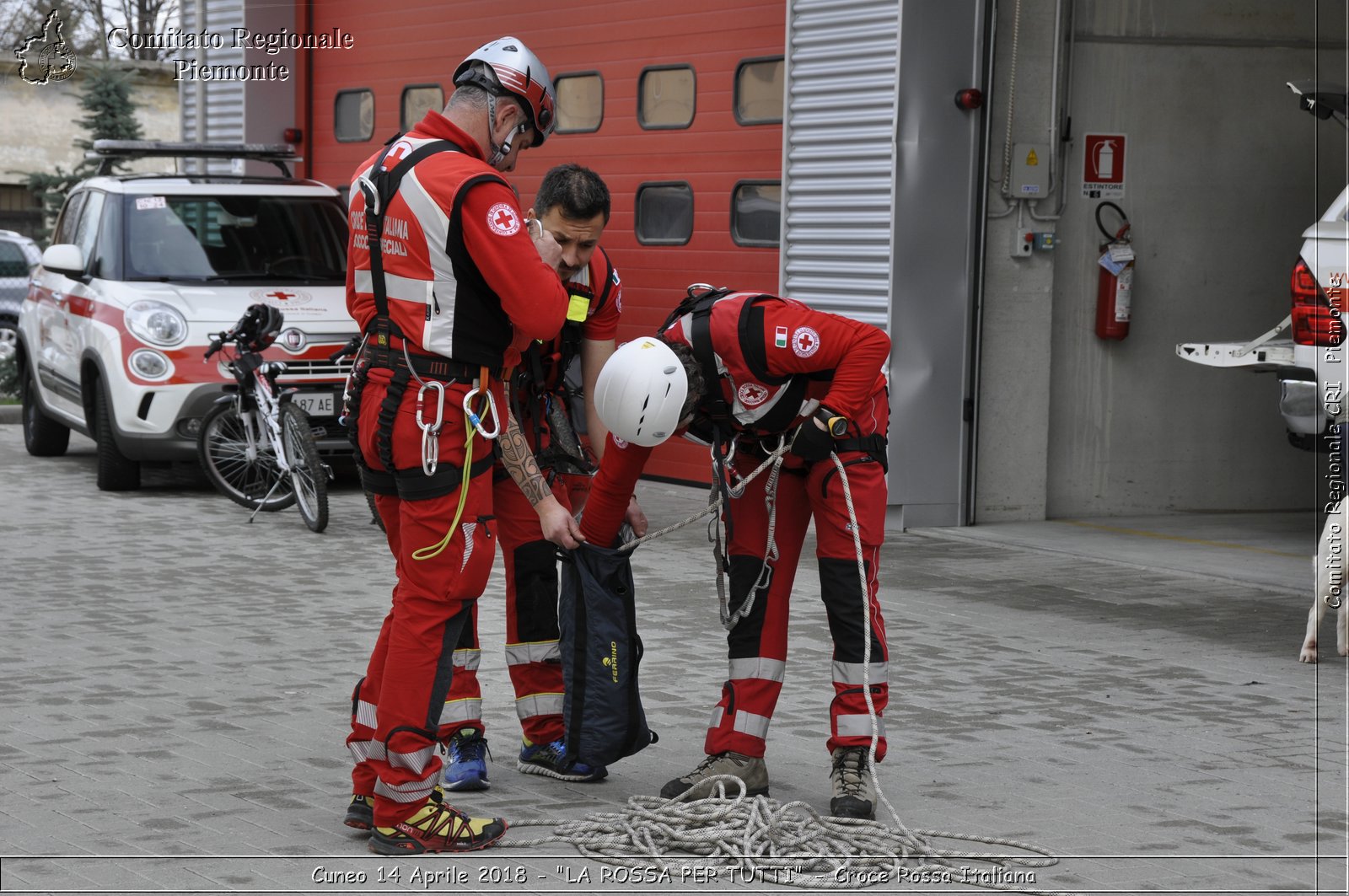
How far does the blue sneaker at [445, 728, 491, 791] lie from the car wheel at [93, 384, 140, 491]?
715 centimetres

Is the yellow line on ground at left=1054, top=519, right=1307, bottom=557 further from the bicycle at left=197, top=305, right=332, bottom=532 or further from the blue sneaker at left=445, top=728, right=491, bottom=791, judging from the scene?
the blue sneaker at left=445, top=728, right=491, bottom=791

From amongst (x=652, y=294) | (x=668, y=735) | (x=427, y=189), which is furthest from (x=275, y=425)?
(x=427, y=189)

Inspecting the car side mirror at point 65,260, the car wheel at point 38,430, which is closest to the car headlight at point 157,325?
the car side mirror at point 65,260

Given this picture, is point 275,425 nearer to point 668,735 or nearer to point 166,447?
point 166,447

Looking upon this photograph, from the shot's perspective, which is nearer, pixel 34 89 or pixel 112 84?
pixel 112 84

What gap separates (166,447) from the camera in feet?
38.9

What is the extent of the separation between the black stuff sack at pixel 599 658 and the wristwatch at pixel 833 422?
0.75 metres

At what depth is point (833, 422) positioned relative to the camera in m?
5.11

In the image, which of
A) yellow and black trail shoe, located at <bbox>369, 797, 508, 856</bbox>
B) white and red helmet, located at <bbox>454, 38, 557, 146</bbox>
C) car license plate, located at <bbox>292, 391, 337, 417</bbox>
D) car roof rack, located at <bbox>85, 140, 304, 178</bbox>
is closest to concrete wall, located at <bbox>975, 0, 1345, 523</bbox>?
car license plate, located at <bbox>292, 391, 337, 417</bbox>

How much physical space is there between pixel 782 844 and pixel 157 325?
26.2 ft

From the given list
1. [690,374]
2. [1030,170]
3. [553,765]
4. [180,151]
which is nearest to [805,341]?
[690,374]

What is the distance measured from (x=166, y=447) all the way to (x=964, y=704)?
681 cm

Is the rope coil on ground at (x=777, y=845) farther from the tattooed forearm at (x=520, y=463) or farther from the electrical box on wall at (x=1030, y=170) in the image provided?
the electrical box on wall at (x=1030, y=170)

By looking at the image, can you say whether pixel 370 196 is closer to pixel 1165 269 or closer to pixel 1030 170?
pixel 1030 170
